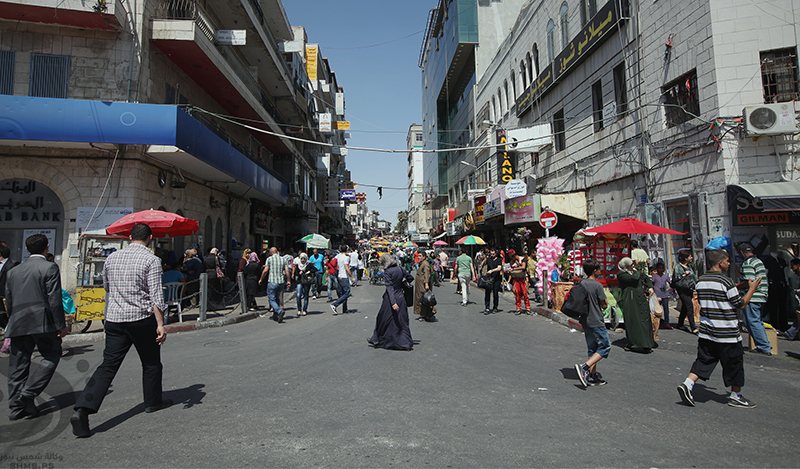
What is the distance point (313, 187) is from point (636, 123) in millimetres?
28575

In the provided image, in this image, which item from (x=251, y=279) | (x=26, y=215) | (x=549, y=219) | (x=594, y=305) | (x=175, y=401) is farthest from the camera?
(x=251, y=279)

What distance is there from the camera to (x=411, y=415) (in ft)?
14.1

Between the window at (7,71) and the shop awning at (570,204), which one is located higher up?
the window at (7,71)

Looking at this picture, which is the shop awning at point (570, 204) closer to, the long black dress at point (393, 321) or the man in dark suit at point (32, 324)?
the long black dress at point (393, 321)

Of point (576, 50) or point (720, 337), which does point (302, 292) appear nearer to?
point (720, 337)

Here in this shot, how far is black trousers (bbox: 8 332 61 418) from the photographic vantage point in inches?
172

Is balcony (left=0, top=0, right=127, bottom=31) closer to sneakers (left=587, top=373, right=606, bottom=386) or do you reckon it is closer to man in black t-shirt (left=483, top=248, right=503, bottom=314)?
man in black t-shirt (left=483, top=248, right=503, bottom=314)

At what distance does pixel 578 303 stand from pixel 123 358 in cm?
538

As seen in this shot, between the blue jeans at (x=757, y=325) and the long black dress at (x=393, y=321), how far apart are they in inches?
221

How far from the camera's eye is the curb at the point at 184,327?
9000 mm

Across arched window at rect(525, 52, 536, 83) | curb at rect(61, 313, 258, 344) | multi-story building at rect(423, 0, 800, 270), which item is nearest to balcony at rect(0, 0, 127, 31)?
curb at rect(61, 313, 258, 344)

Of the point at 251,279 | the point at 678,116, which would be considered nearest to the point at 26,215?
the point at 251,279

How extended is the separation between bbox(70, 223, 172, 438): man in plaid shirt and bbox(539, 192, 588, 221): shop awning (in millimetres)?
16404

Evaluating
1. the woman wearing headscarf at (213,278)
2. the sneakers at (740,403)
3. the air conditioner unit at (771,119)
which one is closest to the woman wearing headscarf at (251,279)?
the woman wearing headscarf at (213,278)
